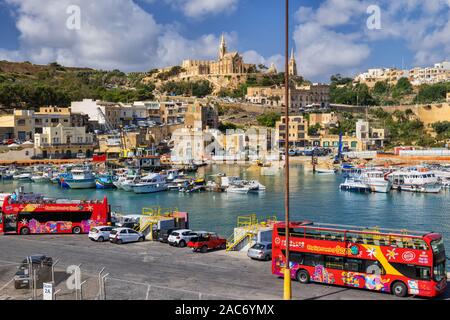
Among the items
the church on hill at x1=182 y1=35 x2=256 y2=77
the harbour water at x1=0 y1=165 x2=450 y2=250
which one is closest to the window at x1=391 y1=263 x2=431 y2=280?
the harbour water at x1=0 y1=165 x2=450 y2=250

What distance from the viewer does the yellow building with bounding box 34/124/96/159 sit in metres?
50.5

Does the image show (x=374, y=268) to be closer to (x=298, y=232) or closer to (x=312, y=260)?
(x=312, y=260)

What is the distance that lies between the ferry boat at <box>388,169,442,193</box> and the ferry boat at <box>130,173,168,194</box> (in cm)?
1420

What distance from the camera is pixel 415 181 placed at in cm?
3456

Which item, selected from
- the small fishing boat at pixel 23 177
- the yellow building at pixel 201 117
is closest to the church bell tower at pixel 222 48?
the yellow building at pixel 201 117

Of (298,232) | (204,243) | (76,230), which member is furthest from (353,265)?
(76,230)

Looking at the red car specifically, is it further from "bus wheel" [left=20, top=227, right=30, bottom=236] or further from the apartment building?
the apartment building

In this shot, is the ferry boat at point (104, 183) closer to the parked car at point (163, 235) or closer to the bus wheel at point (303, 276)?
the parked car at point (163, 235)

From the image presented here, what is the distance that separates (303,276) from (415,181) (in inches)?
1045

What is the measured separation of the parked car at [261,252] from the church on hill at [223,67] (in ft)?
283

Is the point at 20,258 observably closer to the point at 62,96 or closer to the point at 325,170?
the point at 325,170

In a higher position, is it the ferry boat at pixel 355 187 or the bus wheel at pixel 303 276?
the bus wheel at pixel 303 276

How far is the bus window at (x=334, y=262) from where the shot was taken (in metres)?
9.67
